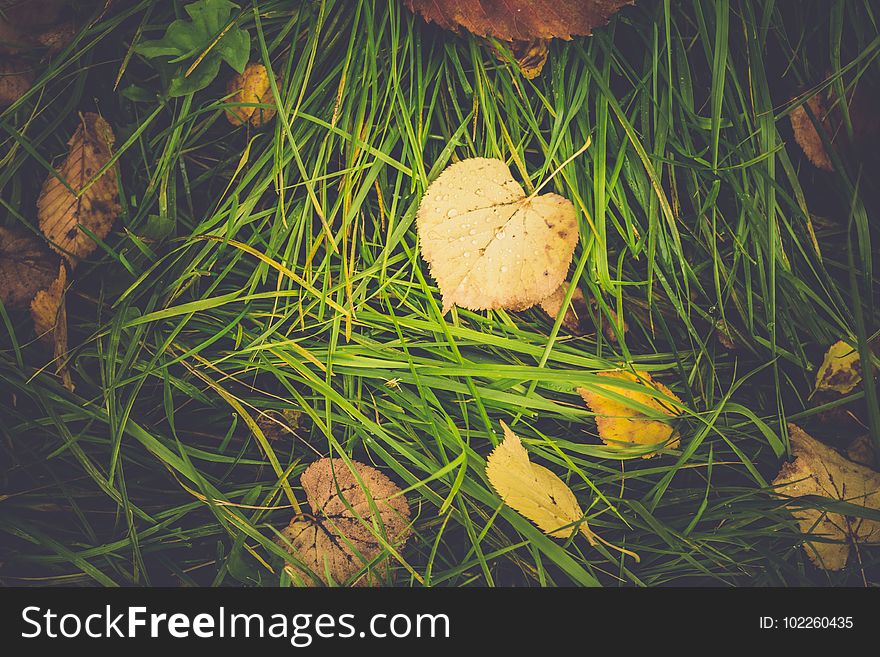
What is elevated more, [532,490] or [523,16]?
[523,16]

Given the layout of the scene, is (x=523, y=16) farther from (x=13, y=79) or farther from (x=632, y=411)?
(x=13, y=79)

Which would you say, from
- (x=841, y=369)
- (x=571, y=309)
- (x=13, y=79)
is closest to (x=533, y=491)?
(x=571, y=309)

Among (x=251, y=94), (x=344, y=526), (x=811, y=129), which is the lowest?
(x=344, y=526)

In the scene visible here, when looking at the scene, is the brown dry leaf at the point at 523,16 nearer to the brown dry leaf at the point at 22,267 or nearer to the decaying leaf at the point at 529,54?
the decaying leaf at the point at 529,54

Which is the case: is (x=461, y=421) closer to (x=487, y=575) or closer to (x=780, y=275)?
(x=487, y=575)

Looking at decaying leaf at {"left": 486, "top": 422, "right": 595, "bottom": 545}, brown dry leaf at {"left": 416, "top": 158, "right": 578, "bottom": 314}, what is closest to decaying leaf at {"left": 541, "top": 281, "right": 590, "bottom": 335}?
brown dry leaf at {"left": 416, "top": 158, "right": 578, "bottom": 314}

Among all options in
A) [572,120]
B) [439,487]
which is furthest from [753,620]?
[572,120]

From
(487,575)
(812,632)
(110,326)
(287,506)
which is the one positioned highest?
(110,326)

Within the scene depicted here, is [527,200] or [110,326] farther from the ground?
[527,200]
